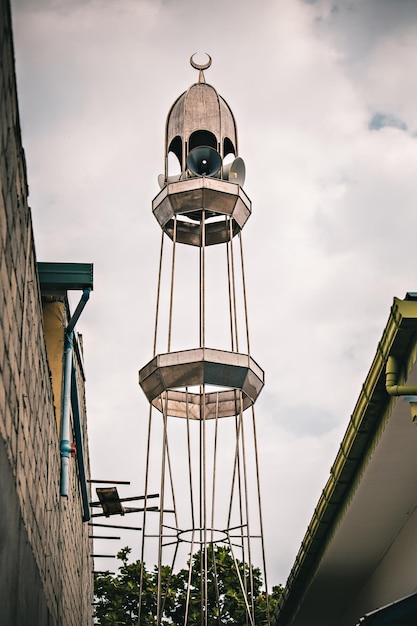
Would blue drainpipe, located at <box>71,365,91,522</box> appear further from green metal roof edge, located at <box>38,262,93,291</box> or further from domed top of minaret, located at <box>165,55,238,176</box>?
domed top of minaret, located at <box>165,55,238,176</box>

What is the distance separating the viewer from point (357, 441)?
9.65 m

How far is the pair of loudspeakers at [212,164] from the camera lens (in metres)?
17.4

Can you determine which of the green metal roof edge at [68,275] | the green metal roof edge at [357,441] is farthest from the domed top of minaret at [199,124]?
the green metal roof edge at [357,441]

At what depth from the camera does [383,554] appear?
12.4 meters

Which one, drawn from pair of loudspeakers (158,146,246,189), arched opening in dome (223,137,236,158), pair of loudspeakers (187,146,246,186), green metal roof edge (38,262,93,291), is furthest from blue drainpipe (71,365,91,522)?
arched opening in dome (223,137,236,158)

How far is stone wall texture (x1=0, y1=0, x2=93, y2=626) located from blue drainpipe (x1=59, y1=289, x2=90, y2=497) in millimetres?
1071

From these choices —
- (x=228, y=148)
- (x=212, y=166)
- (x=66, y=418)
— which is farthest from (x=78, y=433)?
(x=228, y=148)

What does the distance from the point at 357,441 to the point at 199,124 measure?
9505 mm

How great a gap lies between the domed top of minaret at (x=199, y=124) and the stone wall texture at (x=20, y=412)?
864 cm

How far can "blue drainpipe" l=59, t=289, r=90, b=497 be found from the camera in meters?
11.8

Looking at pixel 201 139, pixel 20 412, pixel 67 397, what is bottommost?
pixel 20 412

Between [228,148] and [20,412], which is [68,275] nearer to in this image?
[20,412]

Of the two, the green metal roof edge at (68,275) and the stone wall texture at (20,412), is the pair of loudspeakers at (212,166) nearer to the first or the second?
the green metal roof edge at (68,275)

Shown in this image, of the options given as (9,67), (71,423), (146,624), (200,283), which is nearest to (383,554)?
(71,423)
